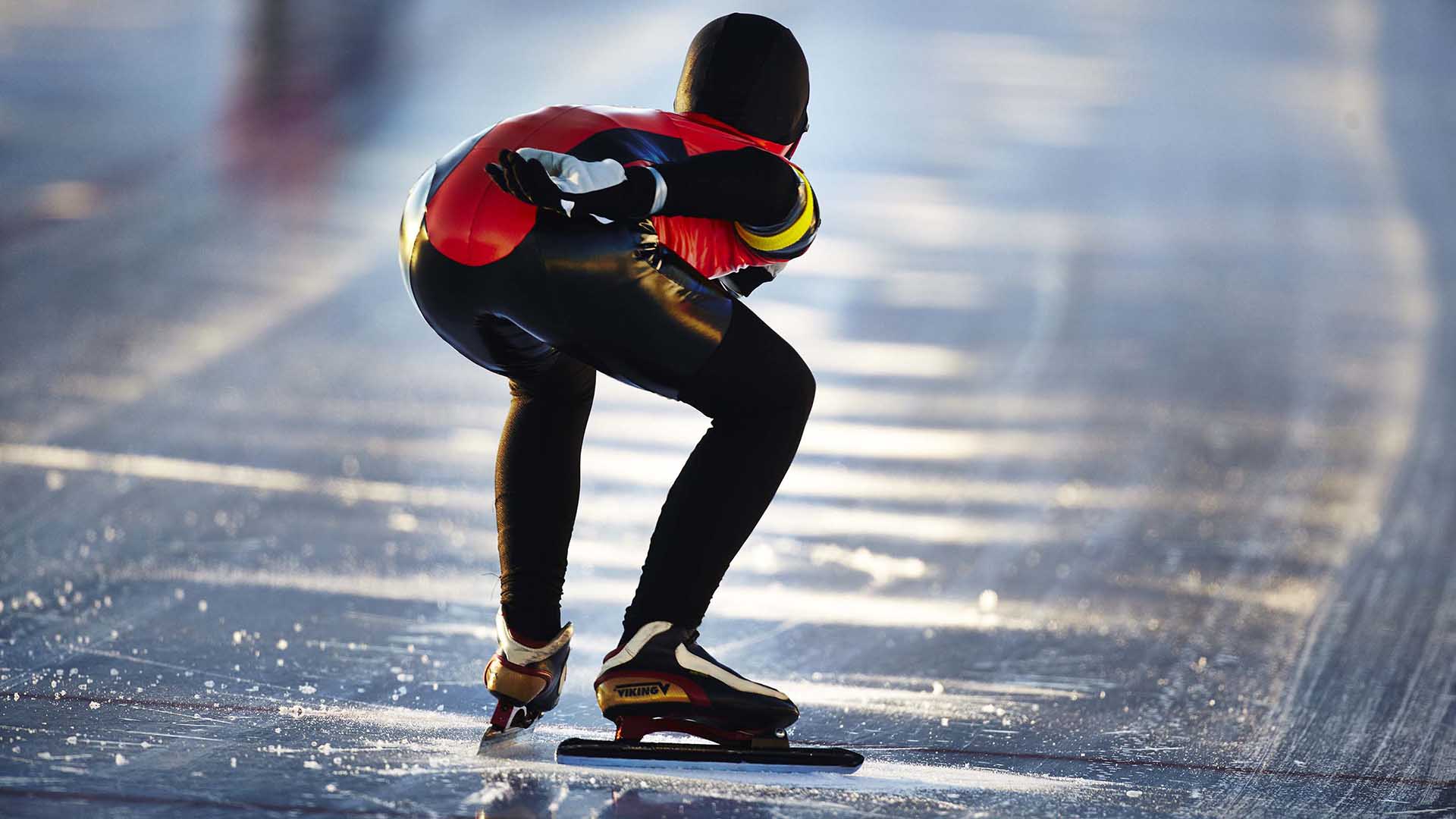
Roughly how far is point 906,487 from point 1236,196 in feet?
18.0

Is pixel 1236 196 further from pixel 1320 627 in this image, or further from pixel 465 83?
pixel 1320 627

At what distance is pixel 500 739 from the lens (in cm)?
254

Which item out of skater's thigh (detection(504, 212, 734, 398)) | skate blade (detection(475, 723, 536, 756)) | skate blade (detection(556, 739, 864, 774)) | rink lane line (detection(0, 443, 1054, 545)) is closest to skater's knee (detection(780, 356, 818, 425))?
skater's thigh (detection(504, 212, 734, 398))

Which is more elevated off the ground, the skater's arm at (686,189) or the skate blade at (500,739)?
the skater's arm at (686,189)

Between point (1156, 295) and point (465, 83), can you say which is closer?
point (1156, 295)

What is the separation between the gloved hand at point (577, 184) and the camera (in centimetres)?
223

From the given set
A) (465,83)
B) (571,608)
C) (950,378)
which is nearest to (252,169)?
(465,83)

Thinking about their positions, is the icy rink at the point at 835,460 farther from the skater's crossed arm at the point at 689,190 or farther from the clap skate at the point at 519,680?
the skater's crossed arm at the point at 689,190

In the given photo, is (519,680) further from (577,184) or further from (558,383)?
(577,184)

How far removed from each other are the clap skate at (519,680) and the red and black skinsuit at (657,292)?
0.19 metres

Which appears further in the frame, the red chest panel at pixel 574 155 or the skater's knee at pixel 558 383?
the skater's knee at pixel 558 383

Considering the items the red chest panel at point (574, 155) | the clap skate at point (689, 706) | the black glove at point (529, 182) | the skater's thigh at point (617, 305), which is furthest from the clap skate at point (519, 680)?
the black glove at point (529, 182)

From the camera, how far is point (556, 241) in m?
2.34

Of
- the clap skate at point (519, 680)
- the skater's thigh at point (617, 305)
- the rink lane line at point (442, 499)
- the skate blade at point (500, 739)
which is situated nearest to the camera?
the skater's thigh at point (617, 305)
